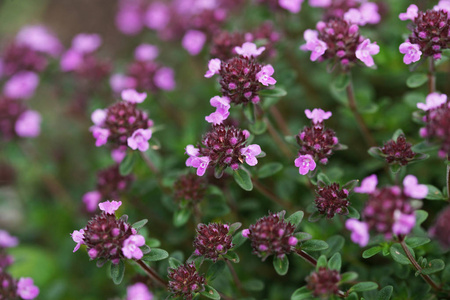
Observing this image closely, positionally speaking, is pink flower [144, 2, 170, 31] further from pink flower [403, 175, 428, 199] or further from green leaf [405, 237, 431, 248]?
pink flower [403, 175, 428, 199]

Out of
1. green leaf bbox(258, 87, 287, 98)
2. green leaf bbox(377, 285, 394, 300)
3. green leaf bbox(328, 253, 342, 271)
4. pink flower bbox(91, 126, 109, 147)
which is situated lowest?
green leaf bbox(377, 285, 394, 300)

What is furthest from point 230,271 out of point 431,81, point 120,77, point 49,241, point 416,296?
point 49,241

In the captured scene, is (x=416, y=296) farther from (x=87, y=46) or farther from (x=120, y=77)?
(x=87, y=46)

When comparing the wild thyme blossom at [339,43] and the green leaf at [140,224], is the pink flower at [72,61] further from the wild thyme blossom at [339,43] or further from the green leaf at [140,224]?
the wild thyme blossom at [339,43]

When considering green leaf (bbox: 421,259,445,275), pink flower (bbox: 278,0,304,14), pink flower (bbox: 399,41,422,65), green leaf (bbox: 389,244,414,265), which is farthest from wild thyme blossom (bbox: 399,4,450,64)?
pink flower (bbox: 278,0,304,14)

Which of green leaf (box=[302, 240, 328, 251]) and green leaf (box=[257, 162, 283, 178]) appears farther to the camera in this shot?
green leaf (box=[257, 162, 283, 178])

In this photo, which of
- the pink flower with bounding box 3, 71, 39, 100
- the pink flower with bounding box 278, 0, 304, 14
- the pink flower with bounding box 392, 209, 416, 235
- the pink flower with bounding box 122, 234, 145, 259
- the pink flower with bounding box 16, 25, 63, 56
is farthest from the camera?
the pink flower with bounding box 16, 25, 63, 56

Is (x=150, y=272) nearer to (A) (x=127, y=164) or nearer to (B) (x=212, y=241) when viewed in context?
(B) (x=212, y=241)

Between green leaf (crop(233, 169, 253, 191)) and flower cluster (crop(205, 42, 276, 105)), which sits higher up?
flower cluster (crop(205, 42, 276, 105))
